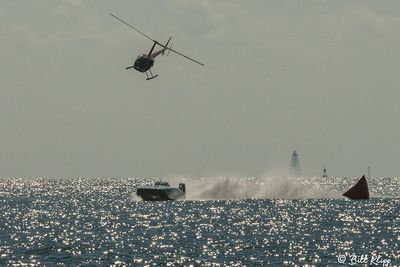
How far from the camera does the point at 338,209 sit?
162 metres

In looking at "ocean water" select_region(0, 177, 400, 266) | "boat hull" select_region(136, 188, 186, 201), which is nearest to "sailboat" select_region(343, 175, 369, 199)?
"ocean water" select_region(0, 177, 400, 266)

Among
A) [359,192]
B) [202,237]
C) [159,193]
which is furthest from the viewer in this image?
[359,192]

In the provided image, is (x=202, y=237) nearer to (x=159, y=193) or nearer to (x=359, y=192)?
(x=159, y=193)

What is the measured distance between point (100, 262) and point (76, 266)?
10.4 ft

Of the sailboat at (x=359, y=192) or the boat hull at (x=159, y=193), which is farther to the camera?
the sailboat at (x=359, y=192)

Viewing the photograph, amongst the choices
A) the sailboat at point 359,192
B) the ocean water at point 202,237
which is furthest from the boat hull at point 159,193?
the sailboat at point 359,192

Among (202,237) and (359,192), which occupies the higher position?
(359,192)

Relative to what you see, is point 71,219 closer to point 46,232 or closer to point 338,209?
point 46,232

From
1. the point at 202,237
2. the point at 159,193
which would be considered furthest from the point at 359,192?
the point at 202,237

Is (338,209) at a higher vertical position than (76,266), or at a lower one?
higher

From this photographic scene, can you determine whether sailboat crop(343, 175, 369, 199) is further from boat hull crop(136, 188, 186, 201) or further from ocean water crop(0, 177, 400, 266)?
boat hull crop(136, 188, 186, 201)

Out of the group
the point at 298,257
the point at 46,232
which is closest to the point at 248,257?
the point at 298,257

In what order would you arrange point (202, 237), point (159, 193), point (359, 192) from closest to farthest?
point (202, 237) → point (159, 193) → point (359, 192)

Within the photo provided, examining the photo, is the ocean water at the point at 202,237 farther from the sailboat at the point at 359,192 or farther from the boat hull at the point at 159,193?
the sailboat at the point at 359,192
